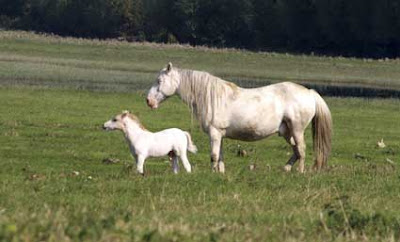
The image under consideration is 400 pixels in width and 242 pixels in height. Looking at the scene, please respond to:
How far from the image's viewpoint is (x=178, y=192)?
13.0 m

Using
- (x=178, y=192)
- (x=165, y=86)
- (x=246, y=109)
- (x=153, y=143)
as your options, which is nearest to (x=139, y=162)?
(x=153, y=143)

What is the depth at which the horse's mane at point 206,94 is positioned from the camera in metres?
16.8

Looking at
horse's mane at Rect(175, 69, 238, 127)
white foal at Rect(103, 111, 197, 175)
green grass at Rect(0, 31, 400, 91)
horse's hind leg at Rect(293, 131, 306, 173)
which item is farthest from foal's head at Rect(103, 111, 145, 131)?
green grass at Rect(0, 31, 400, 91)

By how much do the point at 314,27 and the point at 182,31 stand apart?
1907cm

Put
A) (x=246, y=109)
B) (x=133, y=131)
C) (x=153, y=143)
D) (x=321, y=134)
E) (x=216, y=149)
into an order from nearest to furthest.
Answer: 1. (x=216, y=149)
2. (x=246, y=109)
3. (x=321, y=134)
4. (x=153, y=143)
5. (x=133, y=131)

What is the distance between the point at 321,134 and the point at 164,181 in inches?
164

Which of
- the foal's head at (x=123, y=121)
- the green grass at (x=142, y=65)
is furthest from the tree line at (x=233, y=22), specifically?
the foal's head at (x=123, y=121)

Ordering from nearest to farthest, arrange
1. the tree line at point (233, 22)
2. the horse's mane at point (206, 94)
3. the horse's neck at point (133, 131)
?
1. the horse's mane at point (206, 94)
2. the horse's neck at point (133, 131)
3. the tree line at point (233, 22)

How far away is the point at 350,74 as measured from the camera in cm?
6334

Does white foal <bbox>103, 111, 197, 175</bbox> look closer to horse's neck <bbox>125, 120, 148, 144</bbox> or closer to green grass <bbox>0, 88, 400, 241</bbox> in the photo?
horse's neck <bbox>125, 120, 148, 144</bbox>

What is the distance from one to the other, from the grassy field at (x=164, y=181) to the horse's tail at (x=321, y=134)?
28 centimetres

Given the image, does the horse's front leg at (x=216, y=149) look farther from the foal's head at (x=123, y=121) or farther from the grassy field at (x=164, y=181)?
the foal's head at (x=123, y=121)

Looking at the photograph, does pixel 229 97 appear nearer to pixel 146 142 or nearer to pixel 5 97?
pixel 146 142

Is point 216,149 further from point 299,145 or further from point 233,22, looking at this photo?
point 233,22
